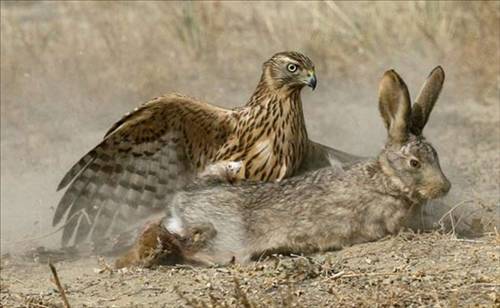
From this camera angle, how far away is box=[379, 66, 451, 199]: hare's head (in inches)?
298

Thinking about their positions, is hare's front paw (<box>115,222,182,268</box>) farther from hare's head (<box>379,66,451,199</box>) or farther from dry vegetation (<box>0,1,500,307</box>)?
dry vegetation (<box>0,1,500,307</box>)

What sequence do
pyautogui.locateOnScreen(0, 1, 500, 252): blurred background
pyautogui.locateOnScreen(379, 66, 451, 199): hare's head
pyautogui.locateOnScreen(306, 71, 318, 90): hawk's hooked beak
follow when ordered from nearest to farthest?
pyautogui.locateOnScreen(379, 66, 451, 199): hare's head → pyautogui.locateOnScreen(306, 71, 318, 90): hawk's hooked beak → pyautogui.locateOnScreen(0, 1, 500, 252): blurred background

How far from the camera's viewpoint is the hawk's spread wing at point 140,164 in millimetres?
8680

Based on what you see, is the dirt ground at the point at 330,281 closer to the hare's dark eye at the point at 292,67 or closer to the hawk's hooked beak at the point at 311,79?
the hawk's hooked beak at the point at 311,79

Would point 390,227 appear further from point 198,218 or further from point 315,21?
point 315,21

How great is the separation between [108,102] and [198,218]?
13.4 ft

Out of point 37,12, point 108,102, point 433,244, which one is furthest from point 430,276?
point 37,12

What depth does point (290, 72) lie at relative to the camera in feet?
28.4

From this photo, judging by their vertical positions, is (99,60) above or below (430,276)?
above

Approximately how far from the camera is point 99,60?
12.1m

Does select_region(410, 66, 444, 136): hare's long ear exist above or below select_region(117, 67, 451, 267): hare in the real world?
above

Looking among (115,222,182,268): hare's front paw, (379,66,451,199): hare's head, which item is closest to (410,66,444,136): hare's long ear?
(379,66,451,199): hare's head

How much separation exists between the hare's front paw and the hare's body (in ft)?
0.29

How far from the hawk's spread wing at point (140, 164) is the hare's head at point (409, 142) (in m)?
1.31
